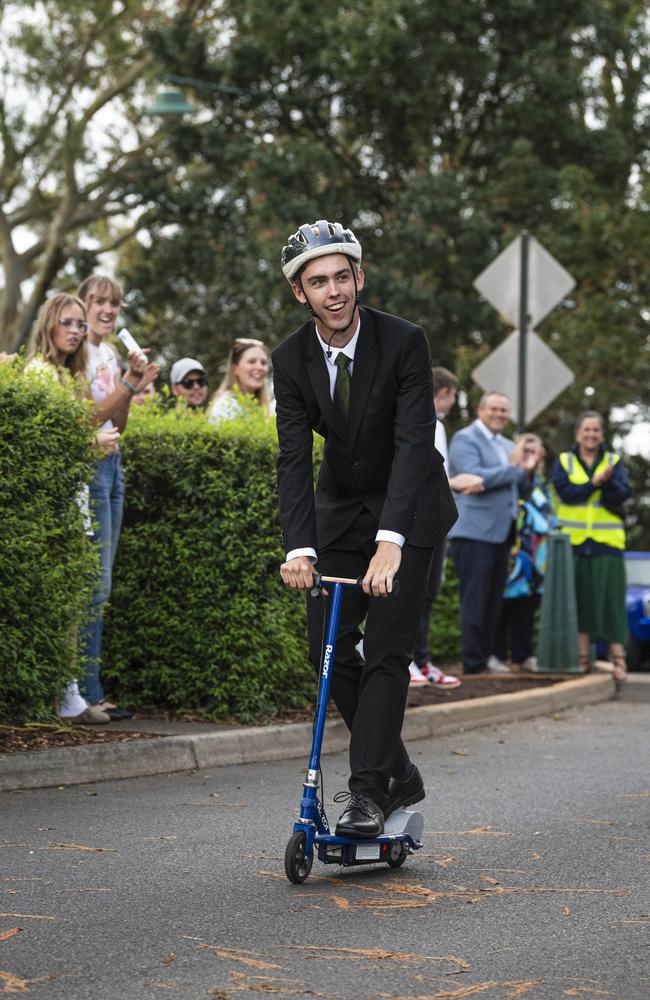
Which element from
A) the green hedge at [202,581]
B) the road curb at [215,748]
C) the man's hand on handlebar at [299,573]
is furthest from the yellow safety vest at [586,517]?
the man's hand on handlebar at [299,573]

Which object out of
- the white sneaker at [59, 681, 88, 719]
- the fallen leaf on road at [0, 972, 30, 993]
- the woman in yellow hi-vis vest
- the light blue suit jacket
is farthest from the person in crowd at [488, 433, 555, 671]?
the fallen leaf on road at [0, 972, 30, 993]

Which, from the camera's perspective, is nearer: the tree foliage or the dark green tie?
the dark green tie

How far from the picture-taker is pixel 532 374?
13016mm

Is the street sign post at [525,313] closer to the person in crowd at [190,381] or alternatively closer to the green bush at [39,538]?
the person in crowd at [190,381]

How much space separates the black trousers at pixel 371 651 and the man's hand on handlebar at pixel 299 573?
0.76 feet

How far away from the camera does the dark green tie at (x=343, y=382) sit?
5.41 meters

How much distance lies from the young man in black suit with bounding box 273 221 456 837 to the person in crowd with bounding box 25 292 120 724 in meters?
2.76

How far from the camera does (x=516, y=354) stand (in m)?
13.0

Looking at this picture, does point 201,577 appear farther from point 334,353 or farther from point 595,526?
point 595,526

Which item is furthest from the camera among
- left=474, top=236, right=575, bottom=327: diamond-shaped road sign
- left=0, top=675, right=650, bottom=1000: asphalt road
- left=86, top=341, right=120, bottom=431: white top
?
left=474, top=236, right=575, bottom=327: diamond-shaped road sign

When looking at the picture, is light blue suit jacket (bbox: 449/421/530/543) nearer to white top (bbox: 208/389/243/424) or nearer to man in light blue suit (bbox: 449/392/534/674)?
man in light blue suit (bbox: 449/392/534/674)

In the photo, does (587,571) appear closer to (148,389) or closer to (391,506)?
(148,389)

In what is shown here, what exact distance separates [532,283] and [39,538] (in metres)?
6.79

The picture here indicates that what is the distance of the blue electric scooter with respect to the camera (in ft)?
16.8
